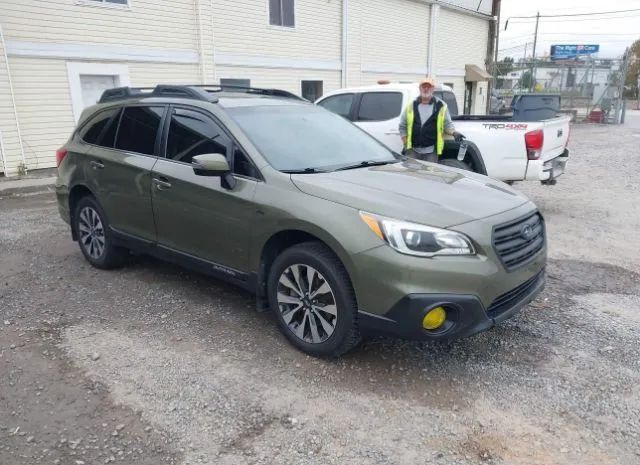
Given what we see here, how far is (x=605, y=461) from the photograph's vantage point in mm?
2621

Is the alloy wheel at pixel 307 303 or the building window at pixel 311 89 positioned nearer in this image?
the alloy wheel at pixel 307 303

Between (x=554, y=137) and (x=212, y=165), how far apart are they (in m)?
5.49

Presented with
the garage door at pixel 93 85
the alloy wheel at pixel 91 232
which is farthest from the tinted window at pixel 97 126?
the garage door at pixel 93 85

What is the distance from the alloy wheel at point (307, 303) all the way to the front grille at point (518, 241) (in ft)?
3.55

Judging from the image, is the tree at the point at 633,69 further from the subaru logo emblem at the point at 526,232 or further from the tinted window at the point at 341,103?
the subaru logo emblem at the point at 526,232

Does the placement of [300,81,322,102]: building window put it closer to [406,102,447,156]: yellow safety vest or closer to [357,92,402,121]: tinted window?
[357,92,402,121]: tinted window

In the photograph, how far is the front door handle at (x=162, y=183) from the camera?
14.1 ft

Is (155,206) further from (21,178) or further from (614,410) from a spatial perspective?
(21,178)

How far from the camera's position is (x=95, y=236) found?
531 cm

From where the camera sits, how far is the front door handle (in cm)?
429

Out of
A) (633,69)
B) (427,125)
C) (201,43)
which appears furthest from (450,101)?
(633,69)

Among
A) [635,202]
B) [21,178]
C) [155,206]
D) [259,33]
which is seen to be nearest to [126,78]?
[21,178]

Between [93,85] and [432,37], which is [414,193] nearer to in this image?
[93,85]

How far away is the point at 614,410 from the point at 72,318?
3.90 metres
